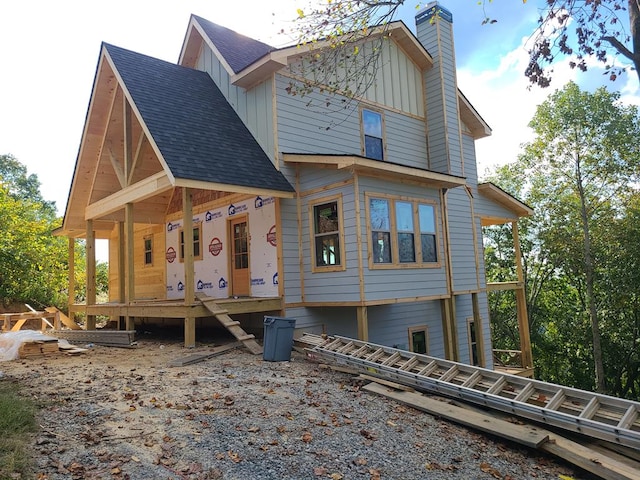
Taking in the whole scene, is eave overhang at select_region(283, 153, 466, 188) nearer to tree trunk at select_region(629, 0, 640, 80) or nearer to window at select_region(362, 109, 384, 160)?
window at select_region(362, 109, 384, 160)

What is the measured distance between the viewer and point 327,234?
10609 mm

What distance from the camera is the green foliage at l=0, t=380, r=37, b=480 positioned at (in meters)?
3.86

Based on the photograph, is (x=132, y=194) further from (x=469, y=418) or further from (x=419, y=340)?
(x=469, y=418)

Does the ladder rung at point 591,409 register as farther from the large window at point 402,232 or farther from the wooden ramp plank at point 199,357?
the wooden ramp plank at point 199,357

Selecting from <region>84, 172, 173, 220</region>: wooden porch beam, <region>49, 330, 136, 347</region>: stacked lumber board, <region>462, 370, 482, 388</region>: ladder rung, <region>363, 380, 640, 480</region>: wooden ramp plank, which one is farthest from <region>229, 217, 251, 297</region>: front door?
<region>462, 370, 482, 388</region>: ladder rung

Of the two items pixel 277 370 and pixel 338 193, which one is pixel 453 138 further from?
pixel 277 370

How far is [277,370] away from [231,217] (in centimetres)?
547

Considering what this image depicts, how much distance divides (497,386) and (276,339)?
3803mm

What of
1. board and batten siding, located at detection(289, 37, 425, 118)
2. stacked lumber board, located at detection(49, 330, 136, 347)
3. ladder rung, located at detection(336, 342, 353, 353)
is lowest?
ladder rung, located at detection(336, 342, 353, 353)

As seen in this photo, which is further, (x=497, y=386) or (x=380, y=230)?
(x=380, y=230)

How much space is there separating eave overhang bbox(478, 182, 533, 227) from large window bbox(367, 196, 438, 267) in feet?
15.3

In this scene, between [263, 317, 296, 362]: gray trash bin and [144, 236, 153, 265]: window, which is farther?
[144, 236, 153, 265]: window

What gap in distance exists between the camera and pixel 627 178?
69.2ft

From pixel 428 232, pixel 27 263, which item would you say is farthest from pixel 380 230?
pixel 27 263
